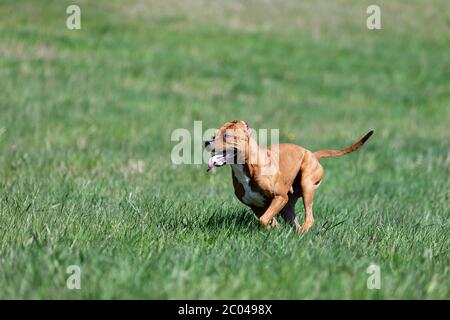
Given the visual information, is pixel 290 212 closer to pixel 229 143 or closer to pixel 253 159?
pixel 253 159

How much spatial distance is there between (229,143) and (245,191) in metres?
0.49

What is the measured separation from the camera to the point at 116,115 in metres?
14.0

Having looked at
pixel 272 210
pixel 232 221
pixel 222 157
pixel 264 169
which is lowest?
pixel 232 221

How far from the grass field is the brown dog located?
0.76 feet

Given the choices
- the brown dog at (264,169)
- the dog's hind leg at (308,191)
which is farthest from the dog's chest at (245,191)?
the dog's hind leg at (308,191)

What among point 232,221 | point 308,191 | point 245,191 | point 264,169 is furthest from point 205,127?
point 264,169

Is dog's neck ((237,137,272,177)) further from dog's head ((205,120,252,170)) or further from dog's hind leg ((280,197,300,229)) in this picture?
dog's hind leg ((280,197,300,229))

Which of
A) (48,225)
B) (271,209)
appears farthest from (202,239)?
(48,225)

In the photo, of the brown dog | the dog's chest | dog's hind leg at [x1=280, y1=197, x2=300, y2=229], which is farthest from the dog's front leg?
dog's hind leg at [x1=280, y1=197, x2=300, y2=229]

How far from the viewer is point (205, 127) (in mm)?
13555

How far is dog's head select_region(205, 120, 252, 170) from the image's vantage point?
196 inches

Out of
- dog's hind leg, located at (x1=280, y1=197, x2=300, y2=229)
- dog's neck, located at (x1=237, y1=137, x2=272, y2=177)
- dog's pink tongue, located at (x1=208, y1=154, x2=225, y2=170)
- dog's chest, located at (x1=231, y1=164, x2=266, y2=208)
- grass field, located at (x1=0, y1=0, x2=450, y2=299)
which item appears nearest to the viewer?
grass field, located at (x1=0, y1=0, x2=450, y2=299)

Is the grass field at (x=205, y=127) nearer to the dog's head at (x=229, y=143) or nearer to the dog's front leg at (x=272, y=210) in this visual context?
the dog's front leg at (x=272, y=210)

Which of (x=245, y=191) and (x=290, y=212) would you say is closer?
(x=245, y=191)
